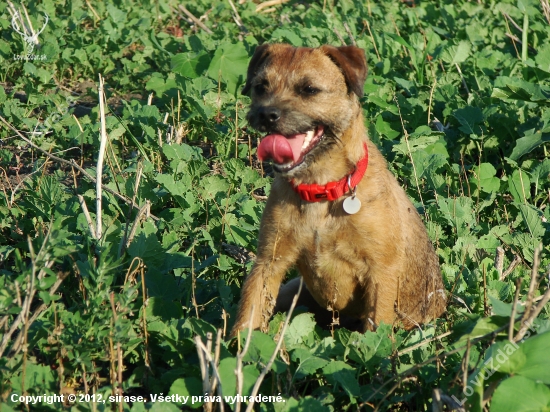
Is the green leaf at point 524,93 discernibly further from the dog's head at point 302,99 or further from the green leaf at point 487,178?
the dog's head at point 302,99

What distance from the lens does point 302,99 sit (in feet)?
17.4

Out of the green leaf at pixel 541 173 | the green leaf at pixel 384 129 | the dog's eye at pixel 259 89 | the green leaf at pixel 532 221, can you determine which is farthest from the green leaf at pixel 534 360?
the green leaf at pixel 384 129

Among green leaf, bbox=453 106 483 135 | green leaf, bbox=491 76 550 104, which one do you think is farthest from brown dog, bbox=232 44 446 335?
green leaf, bbox=491 76 550 104

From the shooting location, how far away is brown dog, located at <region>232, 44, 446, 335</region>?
198 inches

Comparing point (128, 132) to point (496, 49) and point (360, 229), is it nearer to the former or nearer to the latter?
point (360, 229)

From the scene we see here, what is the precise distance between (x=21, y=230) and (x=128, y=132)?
169 cm

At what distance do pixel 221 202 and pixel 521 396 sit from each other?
340 centimetres

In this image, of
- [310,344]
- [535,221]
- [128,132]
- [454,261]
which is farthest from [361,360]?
[128,132]

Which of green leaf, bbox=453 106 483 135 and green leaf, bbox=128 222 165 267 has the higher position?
green leaf, bbox=128 222 165 267

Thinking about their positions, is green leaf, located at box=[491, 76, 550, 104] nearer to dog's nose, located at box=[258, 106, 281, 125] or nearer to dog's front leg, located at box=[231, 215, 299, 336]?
dog's nose, located at box=[258, 106, 281, 125]

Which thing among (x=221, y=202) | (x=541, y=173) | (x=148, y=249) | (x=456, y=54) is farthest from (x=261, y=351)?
(x=456, y=54)

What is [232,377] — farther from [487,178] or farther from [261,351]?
[487,178]

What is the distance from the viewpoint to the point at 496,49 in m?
9.63

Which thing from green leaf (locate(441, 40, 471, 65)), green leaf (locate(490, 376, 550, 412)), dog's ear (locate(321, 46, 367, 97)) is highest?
dog's ear (locate(321, 46, 367, 97))
